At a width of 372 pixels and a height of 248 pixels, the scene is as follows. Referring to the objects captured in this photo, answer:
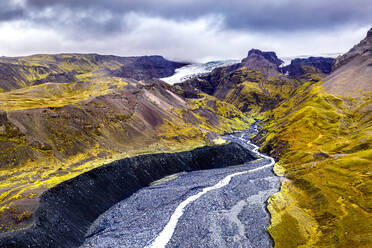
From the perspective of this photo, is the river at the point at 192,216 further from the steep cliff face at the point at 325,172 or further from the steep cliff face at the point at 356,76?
the steep cliff face at the point at 356,76

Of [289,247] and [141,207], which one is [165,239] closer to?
[141,207]

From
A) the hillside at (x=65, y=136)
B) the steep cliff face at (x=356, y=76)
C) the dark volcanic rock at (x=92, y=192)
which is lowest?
the dark volcanic rock at (x=92, y=192)

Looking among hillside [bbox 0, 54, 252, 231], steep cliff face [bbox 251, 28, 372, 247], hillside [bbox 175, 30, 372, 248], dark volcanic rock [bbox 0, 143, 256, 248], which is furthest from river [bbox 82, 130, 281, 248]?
hillside [bbox 0, 54, 252, 231]

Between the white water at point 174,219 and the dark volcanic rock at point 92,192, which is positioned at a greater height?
the dark volcanic rock at point 92,192

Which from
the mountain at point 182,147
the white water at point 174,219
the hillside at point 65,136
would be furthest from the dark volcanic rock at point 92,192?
the white water at point 174,219

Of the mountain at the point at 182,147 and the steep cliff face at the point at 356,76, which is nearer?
the mountain at the point at 182,147

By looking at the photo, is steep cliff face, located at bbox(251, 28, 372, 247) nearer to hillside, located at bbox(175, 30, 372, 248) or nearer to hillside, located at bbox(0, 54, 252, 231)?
hillside, located at bbox(175, 30, 372, 248)

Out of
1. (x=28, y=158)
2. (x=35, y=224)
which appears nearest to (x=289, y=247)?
(x=35, y=224)
